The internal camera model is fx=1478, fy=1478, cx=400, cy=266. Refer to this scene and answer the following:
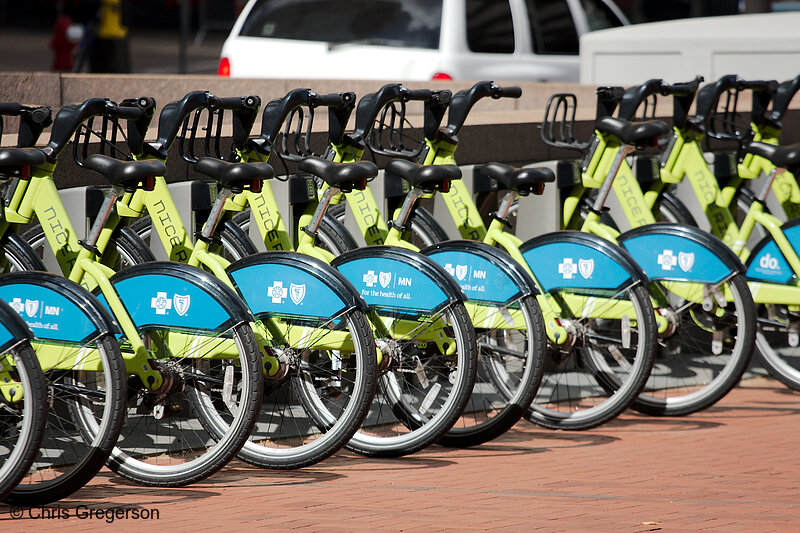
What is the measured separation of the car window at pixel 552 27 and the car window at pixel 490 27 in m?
0.33

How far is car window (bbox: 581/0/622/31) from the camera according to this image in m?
14.4

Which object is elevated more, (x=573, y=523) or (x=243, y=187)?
(x=243, y=187)

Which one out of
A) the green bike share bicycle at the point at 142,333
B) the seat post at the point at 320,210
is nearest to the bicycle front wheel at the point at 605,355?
the seat post at the point at 320,210

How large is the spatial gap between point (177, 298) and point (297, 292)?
0.51 meters

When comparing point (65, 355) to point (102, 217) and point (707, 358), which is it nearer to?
point (102, 217)

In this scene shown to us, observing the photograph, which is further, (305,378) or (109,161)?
(305,378)

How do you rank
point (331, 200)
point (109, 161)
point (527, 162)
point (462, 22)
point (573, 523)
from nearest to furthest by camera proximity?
point (573, 523) → point (109, 161) → point (331, 200) → point (527, 162) → point (462, 22)

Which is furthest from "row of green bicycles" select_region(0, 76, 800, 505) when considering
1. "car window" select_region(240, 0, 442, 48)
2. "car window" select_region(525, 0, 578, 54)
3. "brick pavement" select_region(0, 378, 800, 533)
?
"car window" select_region(525, 0, 578, 54)

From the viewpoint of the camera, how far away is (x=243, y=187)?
5.80 m

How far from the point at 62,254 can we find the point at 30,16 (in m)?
30.8

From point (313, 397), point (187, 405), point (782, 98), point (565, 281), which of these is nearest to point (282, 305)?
point (313, 397)

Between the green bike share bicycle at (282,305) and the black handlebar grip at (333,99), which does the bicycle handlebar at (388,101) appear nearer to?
the black handlebar grip at (333,99)

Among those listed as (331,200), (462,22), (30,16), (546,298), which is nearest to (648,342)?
(546,298)

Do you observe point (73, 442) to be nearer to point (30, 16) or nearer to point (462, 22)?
point (462, 22)
